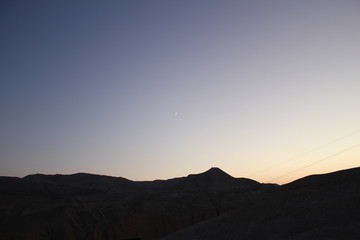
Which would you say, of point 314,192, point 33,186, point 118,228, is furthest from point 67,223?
point 314,192

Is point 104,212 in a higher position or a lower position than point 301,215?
higher

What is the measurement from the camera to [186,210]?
195ft

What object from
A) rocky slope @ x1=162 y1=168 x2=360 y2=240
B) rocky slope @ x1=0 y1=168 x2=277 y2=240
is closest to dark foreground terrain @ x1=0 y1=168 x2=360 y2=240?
rocky slope @ x1=162 y1=168 x2=360 y2=240

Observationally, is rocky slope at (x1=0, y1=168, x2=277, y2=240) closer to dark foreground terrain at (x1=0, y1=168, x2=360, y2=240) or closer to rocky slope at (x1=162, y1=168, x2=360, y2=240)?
dark foreground terrain at (x1=0, y1=168, x2=360, y2=240)

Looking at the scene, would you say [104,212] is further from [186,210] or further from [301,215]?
[301,215]

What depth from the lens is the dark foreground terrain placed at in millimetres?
21281

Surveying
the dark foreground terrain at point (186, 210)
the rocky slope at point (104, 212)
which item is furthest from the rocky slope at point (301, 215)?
the rocky slope at point (104, 212)

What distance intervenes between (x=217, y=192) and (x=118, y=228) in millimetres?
25183

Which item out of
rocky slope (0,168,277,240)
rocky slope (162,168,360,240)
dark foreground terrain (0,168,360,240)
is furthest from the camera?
rocky slope (0,168,277,240)

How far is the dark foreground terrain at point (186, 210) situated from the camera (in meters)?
Answer: 21.3

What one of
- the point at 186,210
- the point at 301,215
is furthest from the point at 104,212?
the point at 301,215

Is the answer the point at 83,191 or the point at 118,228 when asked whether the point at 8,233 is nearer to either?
the point at 118,228

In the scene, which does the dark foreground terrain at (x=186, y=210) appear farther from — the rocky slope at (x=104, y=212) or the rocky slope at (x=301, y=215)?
the rocky slope at (x=104, y=212)

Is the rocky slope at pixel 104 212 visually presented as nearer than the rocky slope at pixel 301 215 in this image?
No
